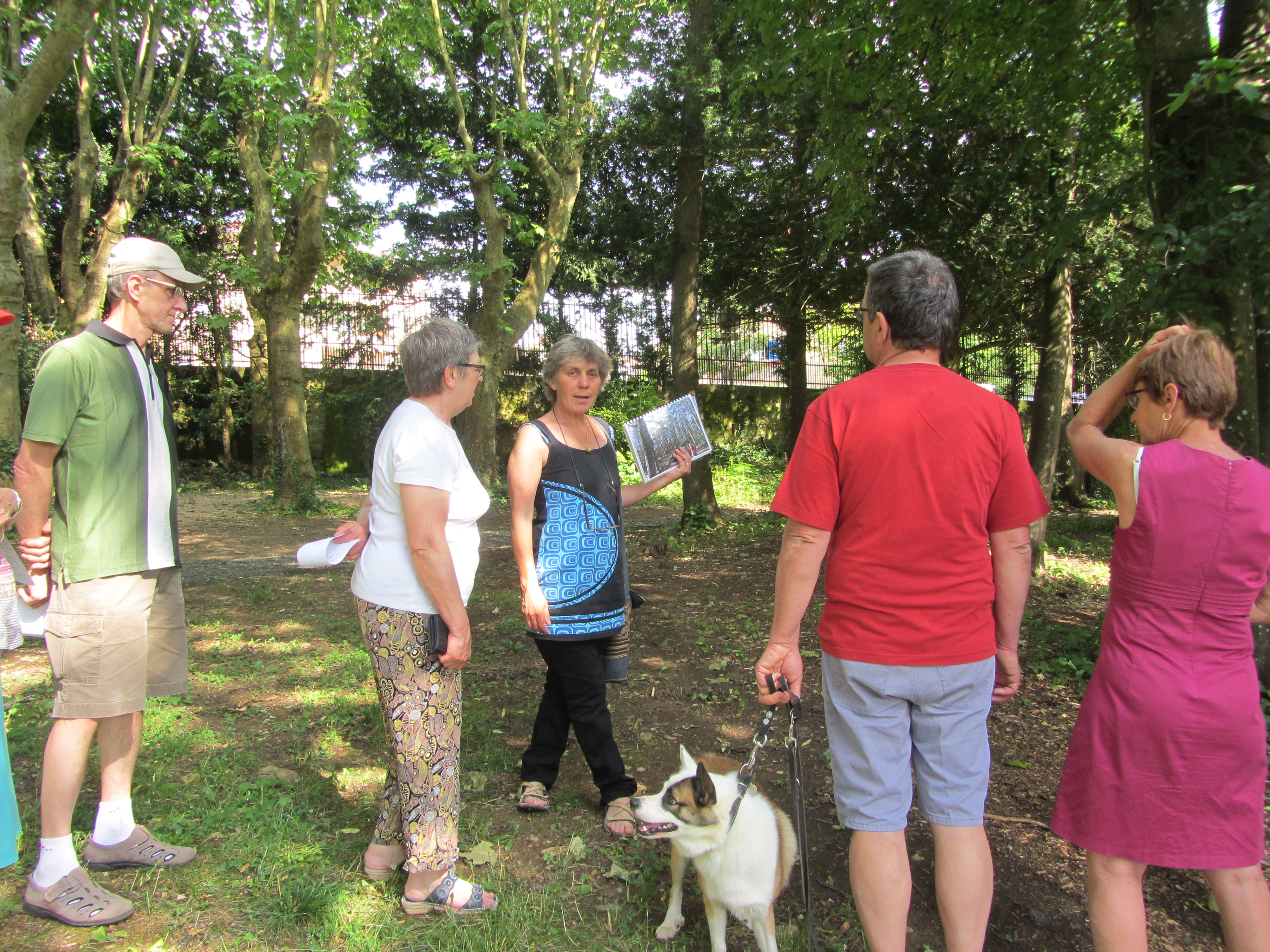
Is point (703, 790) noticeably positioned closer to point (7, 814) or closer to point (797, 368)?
point (7, 814)

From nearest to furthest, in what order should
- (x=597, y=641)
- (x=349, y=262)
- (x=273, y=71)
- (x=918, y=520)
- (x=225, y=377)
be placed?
(x=918, y=520), (x=597, y=641), (x=273, y=71), (x=349, y=262), (x=225, y=377)

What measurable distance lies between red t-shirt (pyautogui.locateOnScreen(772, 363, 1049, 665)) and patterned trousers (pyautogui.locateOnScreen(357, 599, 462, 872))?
4.15 ft

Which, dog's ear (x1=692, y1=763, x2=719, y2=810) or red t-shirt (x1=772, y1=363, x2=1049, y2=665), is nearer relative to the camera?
red t-shirt (x1=772, y1=363, x2=1049, y2=665)

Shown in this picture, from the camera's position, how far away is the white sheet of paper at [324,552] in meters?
2.71

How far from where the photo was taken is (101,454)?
2639mm

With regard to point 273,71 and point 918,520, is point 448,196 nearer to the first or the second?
point 273,71

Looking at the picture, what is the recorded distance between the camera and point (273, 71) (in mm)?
10828

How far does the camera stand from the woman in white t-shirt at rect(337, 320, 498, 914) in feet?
8.38

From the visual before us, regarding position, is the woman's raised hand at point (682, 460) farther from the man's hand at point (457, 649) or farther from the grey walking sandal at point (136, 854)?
the grey walking sandal at point (136, 854)

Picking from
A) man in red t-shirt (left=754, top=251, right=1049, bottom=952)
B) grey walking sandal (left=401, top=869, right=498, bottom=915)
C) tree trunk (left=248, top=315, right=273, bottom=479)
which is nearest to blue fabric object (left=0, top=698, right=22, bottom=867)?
grey walking sandal (left=401, top=869, right=498, bottom=915)

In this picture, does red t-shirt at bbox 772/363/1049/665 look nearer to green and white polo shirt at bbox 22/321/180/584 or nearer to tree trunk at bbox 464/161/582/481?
green and white polo shirt at bbox 22/321/180/584

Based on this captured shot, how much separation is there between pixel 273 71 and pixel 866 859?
12.0 m

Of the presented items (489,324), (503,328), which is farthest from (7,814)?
(489,324)

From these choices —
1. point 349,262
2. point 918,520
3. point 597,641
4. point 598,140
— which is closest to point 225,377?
point 349,262
